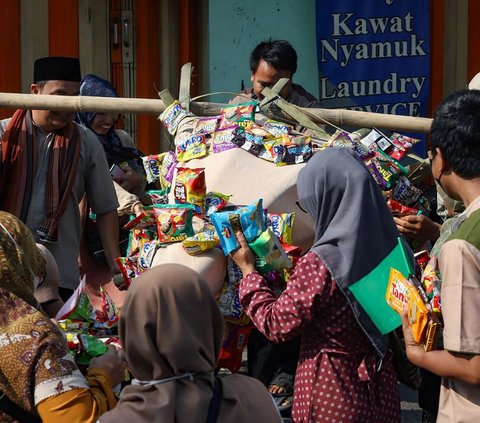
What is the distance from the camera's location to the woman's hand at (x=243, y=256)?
3.79 metres

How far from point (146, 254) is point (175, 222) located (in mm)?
200

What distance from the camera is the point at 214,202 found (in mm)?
4094

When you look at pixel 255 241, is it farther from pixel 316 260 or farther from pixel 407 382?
pixel 407 382

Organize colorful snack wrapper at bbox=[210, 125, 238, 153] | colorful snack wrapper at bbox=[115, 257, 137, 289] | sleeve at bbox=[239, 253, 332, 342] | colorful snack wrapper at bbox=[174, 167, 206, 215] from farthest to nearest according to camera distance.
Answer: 1. colorful snack wrapper at bbox=[210, 125, 238, 153]
2. colorful snack wrapper at bbox=[115, 257, 137, 289]
3. colorful snack wrapper at bbox=[174, 167, 206, 215]
4. sleeve at bbox=[239, 253, 332, 342]

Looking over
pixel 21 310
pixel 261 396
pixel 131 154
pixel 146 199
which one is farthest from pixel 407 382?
pixel 131 154

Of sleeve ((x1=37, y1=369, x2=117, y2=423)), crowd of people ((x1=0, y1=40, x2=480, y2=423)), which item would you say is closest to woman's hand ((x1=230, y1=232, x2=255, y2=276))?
crowd of people ((x1=0, y1=40, x2=480, y2=423))

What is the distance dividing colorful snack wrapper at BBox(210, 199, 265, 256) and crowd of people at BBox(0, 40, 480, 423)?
41 millimetres

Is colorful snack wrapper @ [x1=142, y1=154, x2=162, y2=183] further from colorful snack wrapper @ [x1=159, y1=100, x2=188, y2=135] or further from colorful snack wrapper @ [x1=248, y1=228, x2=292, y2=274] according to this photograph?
colorful snack wrapper @ [x1=248, y1=228, x2=292, y2=274]

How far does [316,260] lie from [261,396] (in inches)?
34.8

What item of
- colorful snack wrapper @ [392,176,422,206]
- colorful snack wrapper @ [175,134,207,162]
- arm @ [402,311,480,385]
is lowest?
arm @ [402,311,480,385]

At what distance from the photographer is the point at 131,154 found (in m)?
5.79

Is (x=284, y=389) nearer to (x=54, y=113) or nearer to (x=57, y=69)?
(x=54, y=113)

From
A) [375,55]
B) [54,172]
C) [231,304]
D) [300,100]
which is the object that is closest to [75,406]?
[231,304]

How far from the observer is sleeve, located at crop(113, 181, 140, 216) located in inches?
210
